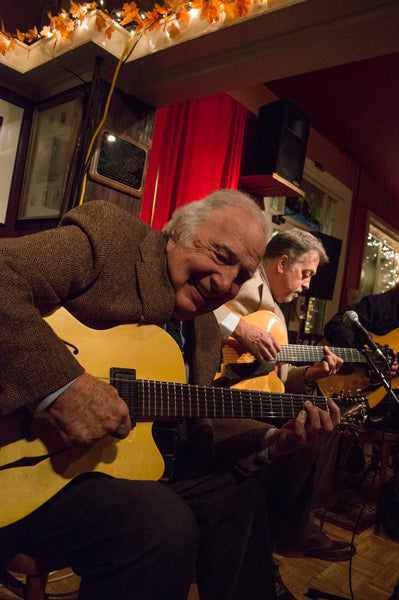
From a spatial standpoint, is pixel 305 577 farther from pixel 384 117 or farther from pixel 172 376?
pixel 384 117

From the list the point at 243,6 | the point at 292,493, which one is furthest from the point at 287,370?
the point at 243,6

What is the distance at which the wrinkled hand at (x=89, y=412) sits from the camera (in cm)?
102

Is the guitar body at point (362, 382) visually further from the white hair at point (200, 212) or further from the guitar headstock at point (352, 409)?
the white hair at point (200, 212)

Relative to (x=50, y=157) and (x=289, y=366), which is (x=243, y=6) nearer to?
(x=50, y=157)

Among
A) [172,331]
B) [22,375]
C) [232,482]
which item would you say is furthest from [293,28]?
[232,482]

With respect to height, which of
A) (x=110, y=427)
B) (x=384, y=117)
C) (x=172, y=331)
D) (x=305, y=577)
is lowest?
(x=305, y=577)

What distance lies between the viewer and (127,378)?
3.94 ft

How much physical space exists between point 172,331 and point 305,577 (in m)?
1.54

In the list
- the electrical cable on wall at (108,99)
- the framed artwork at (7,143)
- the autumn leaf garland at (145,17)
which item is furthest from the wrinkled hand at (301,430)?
the framed artwork at (7,143)

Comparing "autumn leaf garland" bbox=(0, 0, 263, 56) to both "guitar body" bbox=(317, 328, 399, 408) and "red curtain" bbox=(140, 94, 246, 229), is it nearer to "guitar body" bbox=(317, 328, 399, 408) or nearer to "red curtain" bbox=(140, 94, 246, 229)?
"red curtain" bbox=(140, 94, 246, 229)

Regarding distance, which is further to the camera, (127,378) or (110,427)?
(127,378)

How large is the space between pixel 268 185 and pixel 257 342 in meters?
2.35

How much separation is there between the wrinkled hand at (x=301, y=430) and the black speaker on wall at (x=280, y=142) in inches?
113

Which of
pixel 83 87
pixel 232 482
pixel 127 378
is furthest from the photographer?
pixel 83 87
